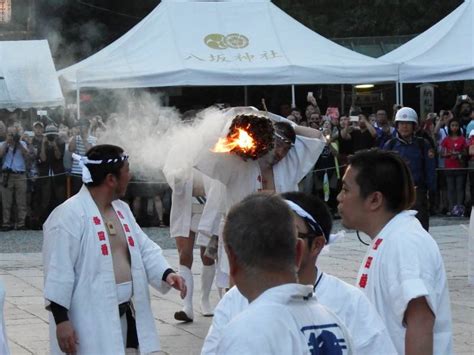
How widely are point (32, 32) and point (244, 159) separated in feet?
63.4

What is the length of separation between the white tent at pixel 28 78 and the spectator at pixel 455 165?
7098 mm

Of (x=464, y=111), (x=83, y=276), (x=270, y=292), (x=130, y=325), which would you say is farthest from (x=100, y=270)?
(x=464, y=111)

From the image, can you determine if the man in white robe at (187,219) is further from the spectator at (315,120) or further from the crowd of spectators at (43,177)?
the spectator at (315,120)

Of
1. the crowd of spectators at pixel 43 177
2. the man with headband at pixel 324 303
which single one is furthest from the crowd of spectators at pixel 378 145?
the man with headband at pixel 324 303

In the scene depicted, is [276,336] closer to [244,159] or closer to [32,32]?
[244,159]

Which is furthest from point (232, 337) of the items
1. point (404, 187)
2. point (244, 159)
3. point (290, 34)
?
point (290, 34)

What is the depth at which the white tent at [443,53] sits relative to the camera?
19.5 metres

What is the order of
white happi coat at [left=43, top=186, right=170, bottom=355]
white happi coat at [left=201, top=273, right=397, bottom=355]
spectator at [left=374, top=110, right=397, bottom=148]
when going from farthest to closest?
spectator at [left=374, top=110, right=397, bottom=148] → white happi coat at [left=43, top=186, right=170, bottom=355] → white happi coat at [left=201, top=273, right=397, bottom=355]

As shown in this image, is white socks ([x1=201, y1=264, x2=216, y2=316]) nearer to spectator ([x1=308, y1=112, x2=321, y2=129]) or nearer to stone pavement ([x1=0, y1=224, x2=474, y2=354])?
stone pavement ([x1=0, y1=224, x2=474, y2=354])

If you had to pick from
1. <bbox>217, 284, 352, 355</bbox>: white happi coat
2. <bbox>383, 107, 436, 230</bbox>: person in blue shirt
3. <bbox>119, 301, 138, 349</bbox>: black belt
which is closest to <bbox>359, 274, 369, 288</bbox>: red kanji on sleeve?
<bbox>217, 284, 352, 355</bbox>: white happi coat

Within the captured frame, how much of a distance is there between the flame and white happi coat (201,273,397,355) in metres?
3.91

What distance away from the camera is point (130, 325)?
236 inches

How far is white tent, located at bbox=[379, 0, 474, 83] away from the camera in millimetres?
19516

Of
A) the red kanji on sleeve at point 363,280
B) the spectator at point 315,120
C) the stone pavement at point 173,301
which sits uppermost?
the red kanji on sleeve at point 363,280
